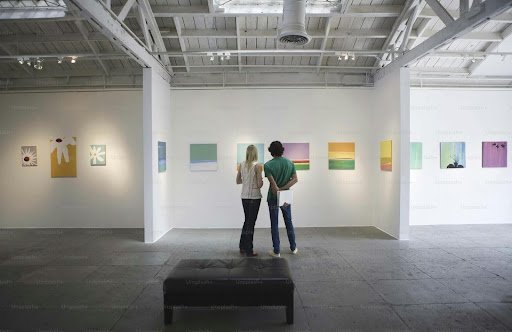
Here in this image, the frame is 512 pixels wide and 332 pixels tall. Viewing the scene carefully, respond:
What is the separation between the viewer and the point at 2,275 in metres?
5.27

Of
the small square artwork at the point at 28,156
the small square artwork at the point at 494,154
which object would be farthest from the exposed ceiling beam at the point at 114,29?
the small square artwork at the point at 494,154

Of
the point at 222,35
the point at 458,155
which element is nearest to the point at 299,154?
the point at 222,35

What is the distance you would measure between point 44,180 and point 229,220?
466 centimetres

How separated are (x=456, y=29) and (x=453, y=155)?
458 cm

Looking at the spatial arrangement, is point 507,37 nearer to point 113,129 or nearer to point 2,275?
point 113,129

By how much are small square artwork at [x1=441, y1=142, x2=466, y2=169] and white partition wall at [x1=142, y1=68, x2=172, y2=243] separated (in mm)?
6880

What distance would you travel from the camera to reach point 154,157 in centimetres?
748

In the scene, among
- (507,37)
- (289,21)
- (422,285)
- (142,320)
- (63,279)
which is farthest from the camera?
(507,37)

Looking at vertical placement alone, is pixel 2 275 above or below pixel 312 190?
below

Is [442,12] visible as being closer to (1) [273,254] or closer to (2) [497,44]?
(2) [497,44]

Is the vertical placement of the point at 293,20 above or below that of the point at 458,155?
above

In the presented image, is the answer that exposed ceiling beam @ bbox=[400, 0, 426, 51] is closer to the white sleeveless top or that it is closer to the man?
the man

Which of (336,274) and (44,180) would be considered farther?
(44,180)

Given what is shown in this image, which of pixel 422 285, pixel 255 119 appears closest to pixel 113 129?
pixel 255 119
